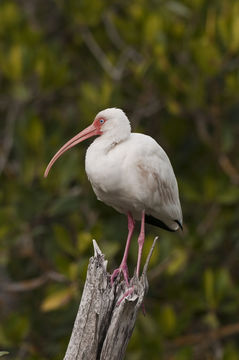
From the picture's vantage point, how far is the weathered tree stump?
4.57 metres

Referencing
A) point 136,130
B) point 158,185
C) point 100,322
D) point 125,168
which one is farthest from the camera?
point 136,130

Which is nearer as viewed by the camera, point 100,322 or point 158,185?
point 100,322

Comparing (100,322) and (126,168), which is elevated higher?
(126,168)

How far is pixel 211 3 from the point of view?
914cm

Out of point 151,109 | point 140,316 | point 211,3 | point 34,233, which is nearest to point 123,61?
point 151,109

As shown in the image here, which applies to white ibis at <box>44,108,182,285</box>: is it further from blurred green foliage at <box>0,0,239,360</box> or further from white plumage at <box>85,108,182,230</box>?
blurred green foliage at <box>0,0,239,360</box>

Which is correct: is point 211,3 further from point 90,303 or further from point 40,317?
point 90,303

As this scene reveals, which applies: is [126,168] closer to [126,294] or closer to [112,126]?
[112,126]

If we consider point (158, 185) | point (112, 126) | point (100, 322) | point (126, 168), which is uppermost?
point (112, 126)

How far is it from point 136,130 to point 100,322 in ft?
13.2

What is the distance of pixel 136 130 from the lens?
839 centimetres

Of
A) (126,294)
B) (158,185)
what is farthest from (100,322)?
(158,185)

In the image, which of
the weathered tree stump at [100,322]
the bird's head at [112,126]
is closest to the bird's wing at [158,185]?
the bird's head at [112,126]

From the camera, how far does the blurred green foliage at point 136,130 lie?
26.5 ft
